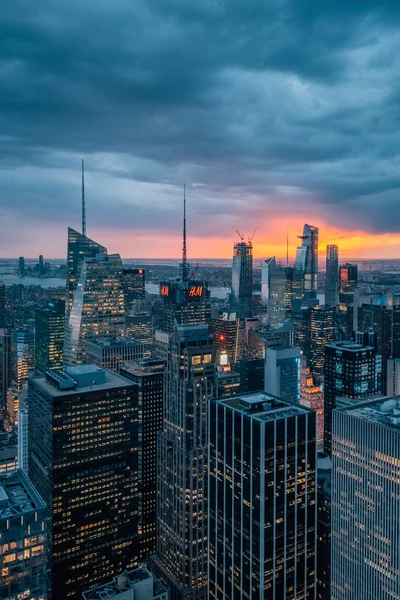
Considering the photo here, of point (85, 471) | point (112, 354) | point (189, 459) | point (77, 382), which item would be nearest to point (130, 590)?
point (189, 459)

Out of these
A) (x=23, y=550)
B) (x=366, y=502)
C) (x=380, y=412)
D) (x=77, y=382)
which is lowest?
(x=23, y=550)

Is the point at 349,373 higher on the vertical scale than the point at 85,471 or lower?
higher

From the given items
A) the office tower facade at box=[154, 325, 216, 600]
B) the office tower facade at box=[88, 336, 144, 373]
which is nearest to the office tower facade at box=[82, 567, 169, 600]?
the office tower facade at box=[154, 325, 216, 600]

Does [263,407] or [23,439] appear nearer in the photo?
[263,407]

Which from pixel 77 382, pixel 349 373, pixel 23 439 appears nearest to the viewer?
pixel 77 382

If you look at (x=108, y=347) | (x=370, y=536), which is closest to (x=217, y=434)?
(x=370, y=536)

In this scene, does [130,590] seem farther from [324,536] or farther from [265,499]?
[324,536]

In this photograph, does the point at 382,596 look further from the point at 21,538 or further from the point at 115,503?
the point at 115,503

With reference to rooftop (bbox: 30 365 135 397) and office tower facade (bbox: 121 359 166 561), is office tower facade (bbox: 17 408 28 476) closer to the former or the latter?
rooftop (bbox: 30 365 135 397)
